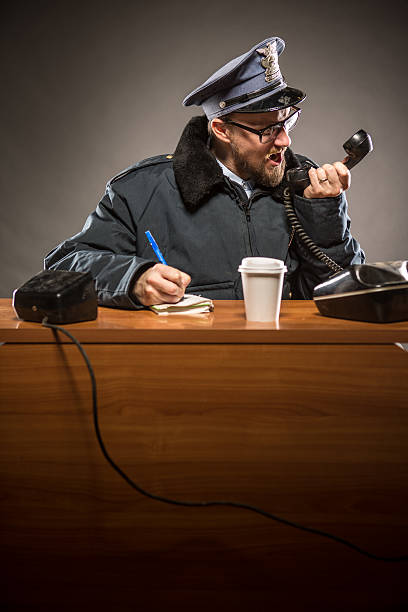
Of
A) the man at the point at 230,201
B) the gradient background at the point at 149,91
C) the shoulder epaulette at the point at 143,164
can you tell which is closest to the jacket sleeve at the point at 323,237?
the man at the point at 230,201

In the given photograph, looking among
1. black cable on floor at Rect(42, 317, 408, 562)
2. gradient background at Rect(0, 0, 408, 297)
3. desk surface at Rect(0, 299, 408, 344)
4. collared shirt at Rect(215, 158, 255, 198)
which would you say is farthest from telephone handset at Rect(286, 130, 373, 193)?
gradient background at Rect(0, 0, 408, 297)

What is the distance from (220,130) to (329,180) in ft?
1.55

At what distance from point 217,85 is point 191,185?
344 millimetres

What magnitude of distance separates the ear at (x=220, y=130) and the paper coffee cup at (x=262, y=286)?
1012mm

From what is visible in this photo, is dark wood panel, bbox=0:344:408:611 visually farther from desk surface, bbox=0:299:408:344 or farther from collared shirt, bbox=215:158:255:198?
collared shirt, bbox=215:158:255:198

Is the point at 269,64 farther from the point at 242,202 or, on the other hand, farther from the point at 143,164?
the point at 143,164

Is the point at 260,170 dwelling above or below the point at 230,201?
above

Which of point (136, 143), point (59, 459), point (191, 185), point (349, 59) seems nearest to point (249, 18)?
point (349, 59)

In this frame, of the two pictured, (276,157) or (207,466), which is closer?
(207,466)

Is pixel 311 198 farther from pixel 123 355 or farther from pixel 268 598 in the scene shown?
A: pixel 268 598

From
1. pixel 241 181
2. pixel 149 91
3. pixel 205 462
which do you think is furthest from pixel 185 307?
pixel 149 91

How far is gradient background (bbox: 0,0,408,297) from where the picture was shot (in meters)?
3.21

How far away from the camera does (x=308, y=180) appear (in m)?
1.91

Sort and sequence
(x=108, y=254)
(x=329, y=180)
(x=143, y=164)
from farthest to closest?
(x=143, y=164)
(x=329, y=180)
(x=108, y=254)
